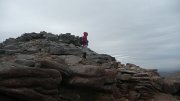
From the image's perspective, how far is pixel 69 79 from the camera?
34.0 meters

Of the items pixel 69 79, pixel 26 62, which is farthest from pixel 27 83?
pixel 69 79

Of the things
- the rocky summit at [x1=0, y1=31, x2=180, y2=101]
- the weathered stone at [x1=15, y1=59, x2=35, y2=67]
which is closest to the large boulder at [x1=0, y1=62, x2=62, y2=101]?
the rocky summit at [x1=0, y1=31, x2=180, y2=101]

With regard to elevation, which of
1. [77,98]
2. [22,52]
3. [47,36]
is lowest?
[77,98]

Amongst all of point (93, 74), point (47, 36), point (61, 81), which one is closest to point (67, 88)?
point (61, 81)

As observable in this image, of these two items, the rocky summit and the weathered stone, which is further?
the weathered stone

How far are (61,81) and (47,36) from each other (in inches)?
904

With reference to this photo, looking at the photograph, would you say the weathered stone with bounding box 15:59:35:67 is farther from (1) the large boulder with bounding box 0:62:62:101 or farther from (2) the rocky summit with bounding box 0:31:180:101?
(1) the large boulder with bounding box 0:62:62:101

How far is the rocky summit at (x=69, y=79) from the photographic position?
29.0m

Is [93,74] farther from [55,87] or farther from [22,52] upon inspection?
[22,52]

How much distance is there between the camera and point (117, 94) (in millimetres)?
37531

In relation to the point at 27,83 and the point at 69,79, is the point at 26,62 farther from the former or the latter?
the point at 69,79

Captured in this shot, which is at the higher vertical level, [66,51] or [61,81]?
[66,51]

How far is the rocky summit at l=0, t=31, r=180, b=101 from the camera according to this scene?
95.3 ft

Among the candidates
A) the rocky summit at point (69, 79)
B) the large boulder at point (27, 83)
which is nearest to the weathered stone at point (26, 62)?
the rocky summit at point (69, 79)
